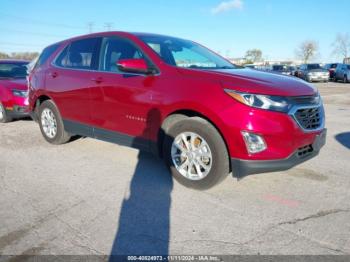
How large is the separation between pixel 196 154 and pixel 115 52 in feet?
6.23

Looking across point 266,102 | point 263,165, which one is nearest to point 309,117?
point 266,102

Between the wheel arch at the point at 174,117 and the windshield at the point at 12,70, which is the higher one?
the windshield at the point at 12,70

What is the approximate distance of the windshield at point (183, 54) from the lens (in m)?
3.93

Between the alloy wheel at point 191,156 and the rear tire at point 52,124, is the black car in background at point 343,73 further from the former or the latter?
the alloy wheel at point 191,156

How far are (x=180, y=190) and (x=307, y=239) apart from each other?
4.71 feet

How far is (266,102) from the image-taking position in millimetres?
3031

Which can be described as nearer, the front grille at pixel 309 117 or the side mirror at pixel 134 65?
the front grille at pixel 309 117

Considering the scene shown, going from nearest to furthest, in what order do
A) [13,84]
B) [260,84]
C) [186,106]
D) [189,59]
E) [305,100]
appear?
[260,84]
[305,100]
[186,106]
[189,59]
[13,84]

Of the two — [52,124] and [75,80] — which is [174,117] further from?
[52,124]

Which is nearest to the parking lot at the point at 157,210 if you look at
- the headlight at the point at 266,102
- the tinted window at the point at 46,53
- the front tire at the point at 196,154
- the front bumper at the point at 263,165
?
the front tire at the point at 196,154

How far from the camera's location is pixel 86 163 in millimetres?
4449

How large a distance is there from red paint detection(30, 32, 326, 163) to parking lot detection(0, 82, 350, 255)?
21.9 inches

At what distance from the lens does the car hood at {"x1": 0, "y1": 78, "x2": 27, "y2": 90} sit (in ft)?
23.1

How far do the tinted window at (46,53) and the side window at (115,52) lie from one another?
1445mm
